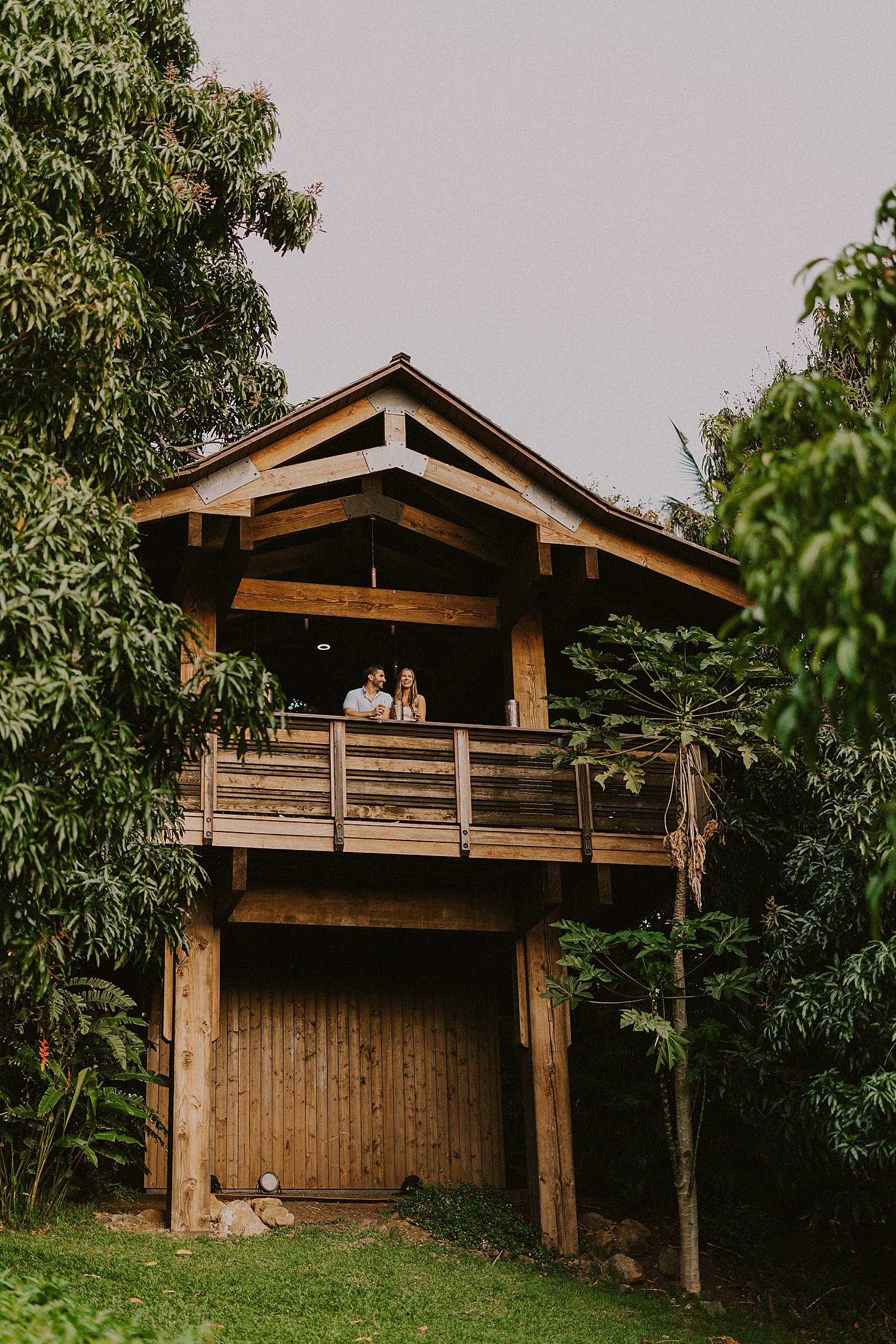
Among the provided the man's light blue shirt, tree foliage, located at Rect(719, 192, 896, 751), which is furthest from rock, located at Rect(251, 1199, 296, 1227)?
tree foliage, located at Rect(719, 192, 896, 751)

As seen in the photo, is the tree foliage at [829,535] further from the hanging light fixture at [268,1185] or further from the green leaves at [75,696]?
the hanging light fixture at [268,1185]

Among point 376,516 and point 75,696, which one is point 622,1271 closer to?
point 75,696

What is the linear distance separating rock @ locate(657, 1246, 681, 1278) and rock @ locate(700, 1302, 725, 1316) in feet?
2.83

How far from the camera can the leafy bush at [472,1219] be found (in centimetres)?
1222

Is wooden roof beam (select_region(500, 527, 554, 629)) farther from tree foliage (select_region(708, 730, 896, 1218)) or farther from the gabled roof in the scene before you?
tree foliage (select_region(708, 730, 896, 1218))

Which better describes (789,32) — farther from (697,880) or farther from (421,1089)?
(421,1089)

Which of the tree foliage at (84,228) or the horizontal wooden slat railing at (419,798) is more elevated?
the tree foliage at (84,228)

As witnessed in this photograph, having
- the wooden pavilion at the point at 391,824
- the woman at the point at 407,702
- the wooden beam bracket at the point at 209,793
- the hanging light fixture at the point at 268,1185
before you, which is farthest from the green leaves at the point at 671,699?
the hanging light fixture at the point at 268,1185

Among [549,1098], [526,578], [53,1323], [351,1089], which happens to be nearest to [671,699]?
[526,578]

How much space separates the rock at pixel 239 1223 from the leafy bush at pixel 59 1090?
3.57 ft

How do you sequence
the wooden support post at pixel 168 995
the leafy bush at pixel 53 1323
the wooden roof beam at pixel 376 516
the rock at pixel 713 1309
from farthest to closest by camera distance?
the wooden roof beam at pixel 376 516
the wooden support post at pixel 168 995
the rock at pixel 713 1309
the leafy bush at pixel 53 1323

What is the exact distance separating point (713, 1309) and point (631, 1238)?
5.83 feet

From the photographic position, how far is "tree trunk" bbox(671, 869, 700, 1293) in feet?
38.8

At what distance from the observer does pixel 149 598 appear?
27.9 feet
